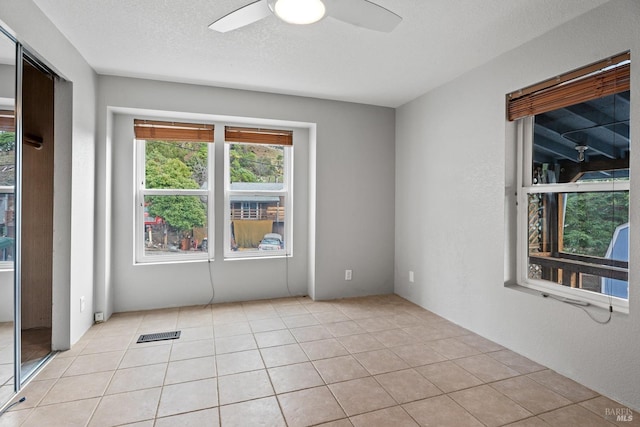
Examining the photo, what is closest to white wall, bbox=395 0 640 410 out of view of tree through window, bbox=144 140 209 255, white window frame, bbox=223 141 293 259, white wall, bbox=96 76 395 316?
white wall, bbox=96 76 395 316

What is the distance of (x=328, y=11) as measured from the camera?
168cm

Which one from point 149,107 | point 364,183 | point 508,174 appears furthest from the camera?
point 364,183

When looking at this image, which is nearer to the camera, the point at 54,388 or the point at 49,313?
the point at 54,388

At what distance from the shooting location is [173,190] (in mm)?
3732

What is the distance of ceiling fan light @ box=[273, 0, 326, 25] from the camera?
1.60 m

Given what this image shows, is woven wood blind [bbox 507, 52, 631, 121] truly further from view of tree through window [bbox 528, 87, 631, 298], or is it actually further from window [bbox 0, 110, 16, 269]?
window [bbox 0, 110, 16, 269]

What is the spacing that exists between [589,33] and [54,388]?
155 inches

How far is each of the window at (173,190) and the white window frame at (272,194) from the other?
17 centimetres

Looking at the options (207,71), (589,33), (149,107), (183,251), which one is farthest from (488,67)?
(183,251)

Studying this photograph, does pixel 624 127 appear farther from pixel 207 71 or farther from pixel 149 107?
pixel 149 107

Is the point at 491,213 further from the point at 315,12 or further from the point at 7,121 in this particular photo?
the point at 7,121

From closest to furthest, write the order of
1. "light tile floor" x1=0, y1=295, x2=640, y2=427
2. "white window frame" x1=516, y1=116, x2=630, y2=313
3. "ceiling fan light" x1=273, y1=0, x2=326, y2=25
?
"ceiling fan light" x1=273, y1=0, x2=326, y2=25, "light tile floor" x1=0, y1=295, x2=640, y2=427, "white window frame" x1=516, y1=116, x2=630, y2=313

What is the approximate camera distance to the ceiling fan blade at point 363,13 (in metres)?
1.64

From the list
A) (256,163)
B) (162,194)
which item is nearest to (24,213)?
(162,194)
